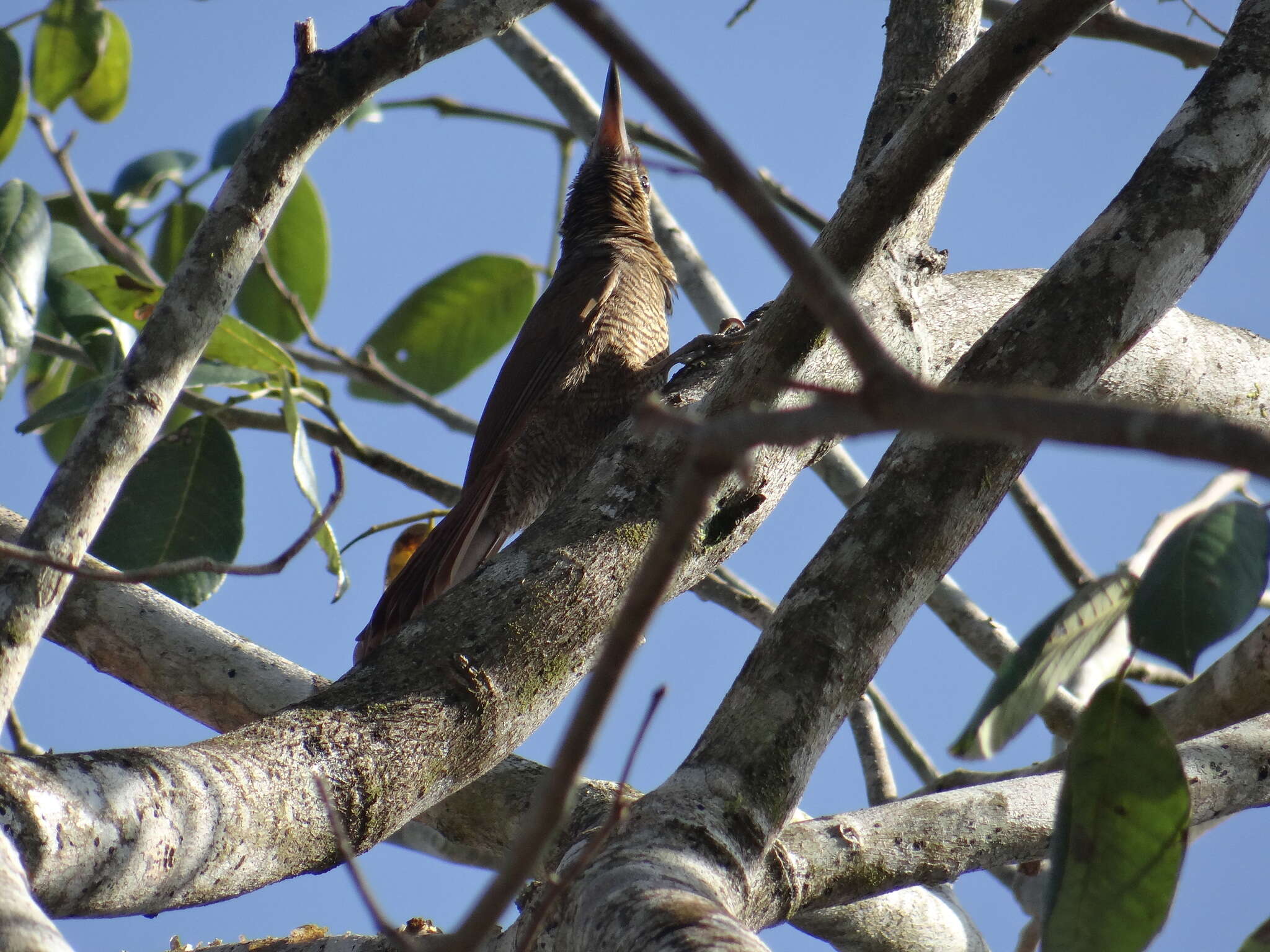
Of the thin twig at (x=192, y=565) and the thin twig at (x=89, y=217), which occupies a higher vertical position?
the thin twig at (x=89, y=217)

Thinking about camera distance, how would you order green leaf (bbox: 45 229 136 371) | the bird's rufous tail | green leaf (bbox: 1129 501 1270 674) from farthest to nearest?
green leaf (bbox: 45 229 136 371)
the bird's rufous tail
green leaf (bbox: 1129 501 1270 674)

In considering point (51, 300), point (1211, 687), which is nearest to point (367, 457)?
point (51, 300)

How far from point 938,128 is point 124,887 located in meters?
1.30

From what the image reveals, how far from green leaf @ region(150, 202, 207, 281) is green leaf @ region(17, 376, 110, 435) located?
145 cm

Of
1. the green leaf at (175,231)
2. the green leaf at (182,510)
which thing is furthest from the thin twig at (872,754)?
the green leaf at (175,231)

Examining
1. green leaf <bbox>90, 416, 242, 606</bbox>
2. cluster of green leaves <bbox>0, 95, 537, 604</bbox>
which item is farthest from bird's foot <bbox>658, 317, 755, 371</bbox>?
green leaf <bbox>90, 416, 242, 606</bbox>

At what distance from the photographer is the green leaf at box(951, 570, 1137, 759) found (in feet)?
3.37

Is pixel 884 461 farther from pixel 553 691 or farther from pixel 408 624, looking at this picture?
pixel 408 624

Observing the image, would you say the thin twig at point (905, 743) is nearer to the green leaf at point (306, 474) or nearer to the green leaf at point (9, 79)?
the green leaf at point (306, 474)

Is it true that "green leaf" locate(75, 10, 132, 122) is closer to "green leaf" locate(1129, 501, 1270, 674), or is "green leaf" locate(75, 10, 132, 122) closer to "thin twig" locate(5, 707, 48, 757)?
"thin twig" locate(5, 707, 48, 757)

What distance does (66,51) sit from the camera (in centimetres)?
327

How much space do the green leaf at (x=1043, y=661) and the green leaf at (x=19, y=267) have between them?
6.85 ft

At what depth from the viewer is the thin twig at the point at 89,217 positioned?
3068mm

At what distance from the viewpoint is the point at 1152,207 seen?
1.51 meters
